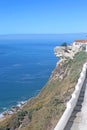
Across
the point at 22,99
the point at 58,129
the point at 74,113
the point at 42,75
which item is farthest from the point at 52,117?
the point at 42,75

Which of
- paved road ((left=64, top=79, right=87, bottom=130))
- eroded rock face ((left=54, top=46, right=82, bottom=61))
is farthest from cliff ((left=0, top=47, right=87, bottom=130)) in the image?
paved road ((left=64, top=79, right=87, bottom=130))

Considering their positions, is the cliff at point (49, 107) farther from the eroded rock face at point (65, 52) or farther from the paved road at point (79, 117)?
the paved road at point (79, 117)

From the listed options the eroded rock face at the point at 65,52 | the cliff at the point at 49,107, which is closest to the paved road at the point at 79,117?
the cliff at the point at 49,107

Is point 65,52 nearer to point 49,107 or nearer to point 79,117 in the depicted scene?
point 49,107

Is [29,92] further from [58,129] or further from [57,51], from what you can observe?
[58,129]

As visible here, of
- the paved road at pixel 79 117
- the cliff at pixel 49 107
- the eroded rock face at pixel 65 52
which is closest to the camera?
the paved road at pixel 79 117

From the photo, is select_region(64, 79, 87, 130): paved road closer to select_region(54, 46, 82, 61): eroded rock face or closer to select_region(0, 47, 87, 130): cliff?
select_region(0, 47, 87, 130): cliff

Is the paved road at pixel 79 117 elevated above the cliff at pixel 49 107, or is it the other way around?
the paved road at pixel 79 117

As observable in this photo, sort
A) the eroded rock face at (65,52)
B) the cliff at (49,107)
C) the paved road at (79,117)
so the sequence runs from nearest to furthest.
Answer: the paved road at (79,117) < the cliff at (49,107) < the eroded rock face at (65,52)

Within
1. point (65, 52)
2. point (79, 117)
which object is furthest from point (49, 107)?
point (65, 52)
